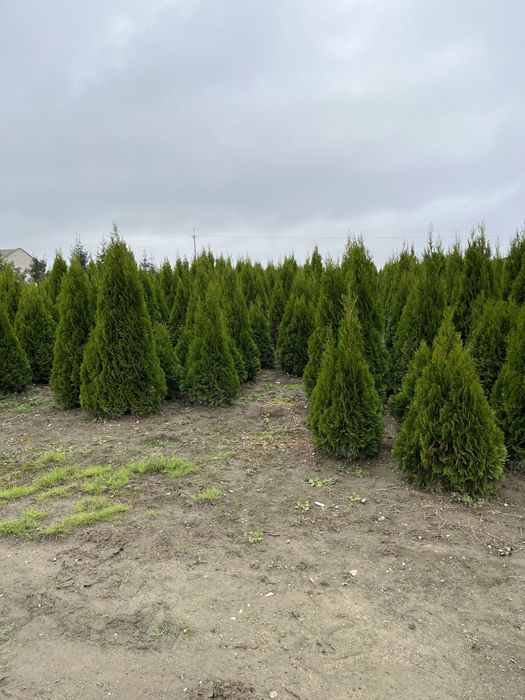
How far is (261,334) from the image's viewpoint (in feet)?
31.8

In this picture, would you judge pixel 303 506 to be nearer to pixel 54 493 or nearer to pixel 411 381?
pixel 411 381

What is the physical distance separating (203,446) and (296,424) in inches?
51.4

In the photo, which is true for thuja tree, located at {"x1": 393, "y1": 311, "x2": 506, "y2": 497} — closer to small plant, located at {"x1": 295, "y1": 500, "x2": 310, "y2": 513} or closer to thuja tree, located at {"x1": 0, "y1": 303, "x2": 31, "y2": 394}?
small plant, located at {"x1": 295, "y1": 500, "x2": 310, "y2": 513}

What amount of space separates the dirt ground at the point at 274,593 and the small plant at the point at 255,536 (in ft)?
0.04

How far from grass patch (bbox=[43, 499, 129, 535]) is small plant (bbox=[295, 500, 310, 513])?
1.38m

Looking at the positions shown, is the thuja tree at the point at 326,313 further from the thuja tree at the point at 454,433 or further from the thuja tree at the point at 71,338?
the thuja tree at the point at 71,338

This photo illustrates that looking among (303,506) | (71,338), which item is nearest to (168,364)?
(71,338)

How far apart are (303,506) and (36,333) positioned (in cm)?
698

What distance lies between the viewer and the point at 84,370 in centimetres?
654

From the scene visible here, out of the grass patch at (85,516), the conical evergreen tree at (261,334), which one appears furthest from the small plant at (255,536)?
the conical evergreen tree at (261,334)

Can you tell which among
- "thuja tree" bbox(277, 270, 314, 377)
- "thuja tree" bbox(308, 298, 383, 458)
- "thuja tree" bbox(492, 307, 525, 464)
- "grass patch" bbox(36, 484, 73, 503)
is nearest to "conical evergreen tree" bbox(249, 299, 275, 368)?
"thuja tree" bbox(277, 270, 314, 377)

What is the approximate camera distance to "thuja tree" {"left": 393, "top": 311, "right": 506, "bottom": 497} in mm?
3902

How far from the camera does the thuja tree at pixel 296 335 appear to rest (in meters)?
9.00

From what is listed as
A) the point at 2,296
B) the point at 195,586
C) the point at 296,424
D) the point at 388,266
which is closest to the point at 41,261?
the point at 2,296
